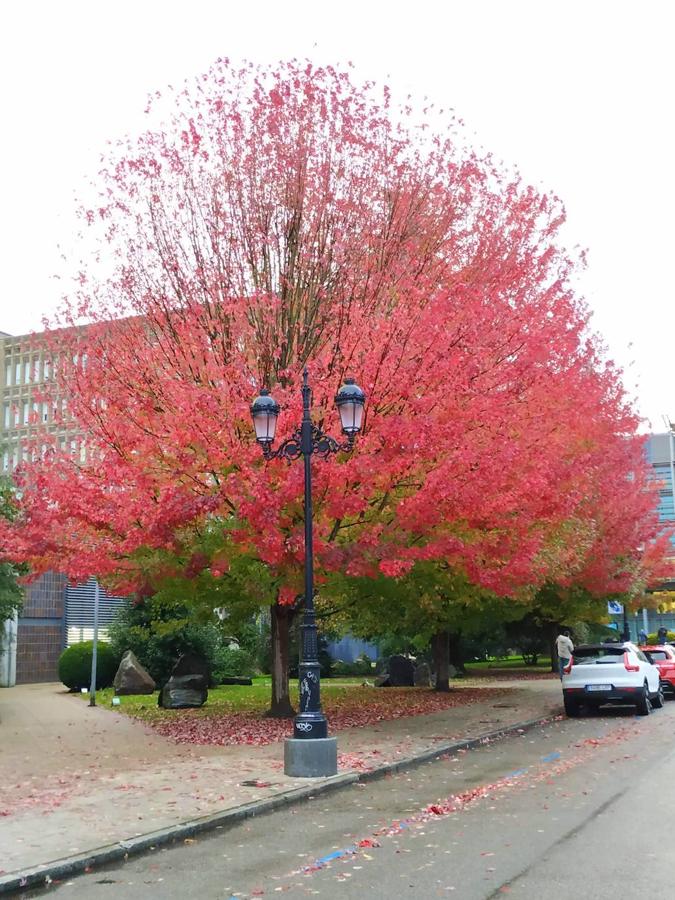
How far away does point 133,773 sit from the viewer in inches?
460

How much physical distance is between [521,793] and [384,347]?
23.3ft

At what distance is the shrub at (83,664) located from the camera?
2803 centimetres

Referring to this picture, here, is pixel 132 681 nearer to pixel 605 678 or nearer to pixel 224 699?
pixel 224 699

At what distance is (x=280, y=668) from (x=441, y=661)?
9.76 meters

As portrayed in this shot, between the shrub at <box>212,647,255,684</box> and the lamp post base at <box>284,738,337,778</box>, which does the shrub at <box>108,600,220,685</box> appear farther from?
the lamp post base at <box>284,738,337,778</box>

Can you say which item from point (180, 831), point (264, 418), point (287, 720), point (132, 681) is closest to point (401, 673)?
point (132, 681)

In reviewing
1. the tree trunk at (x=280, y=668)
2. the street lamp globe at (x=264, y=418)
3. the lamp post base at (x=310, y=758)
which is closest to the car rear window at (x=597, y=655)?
the tree trunk at (x=280, y=668)

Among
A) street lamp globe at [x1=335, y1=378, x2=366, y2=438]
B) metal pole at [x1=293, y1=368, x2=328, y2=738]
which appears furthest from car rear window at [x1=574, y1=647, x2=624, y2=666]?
street lamp globe at [x1=335, y1=378, x2=366, y2=438]

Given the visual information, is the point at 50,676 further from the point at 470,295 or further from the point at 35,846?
the point at 35,846

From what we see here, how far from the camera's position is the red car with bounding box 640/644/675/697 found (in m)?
24.0

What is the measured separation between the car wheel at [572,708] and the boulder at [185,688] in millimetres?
9049

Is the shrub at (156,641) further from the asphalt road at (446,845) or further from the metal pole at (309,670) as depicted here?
the asphalt road at (446,845)

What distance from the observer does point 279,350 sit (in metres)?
16.5

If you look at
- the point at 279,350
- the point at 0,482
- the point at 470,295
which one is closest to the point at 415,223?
the point at 470,295
